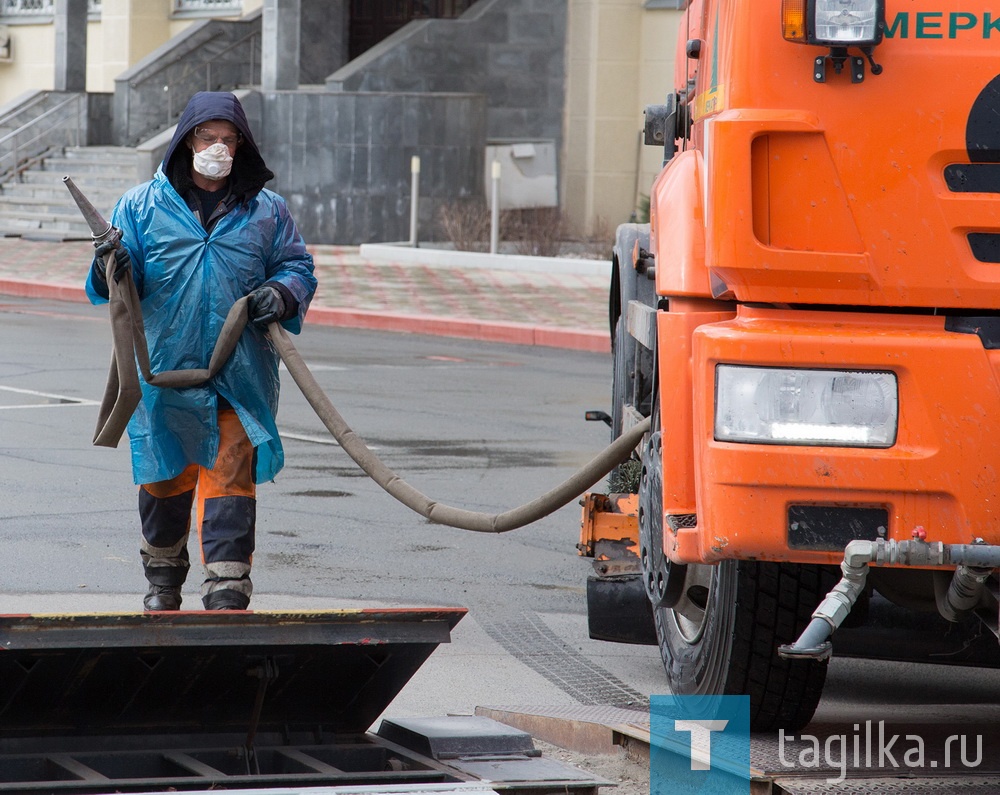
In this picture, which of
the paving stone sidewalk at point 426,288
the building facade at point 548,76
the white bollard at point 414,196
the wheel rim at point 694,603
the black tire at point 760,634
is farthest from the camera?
the building facade at point 548,76

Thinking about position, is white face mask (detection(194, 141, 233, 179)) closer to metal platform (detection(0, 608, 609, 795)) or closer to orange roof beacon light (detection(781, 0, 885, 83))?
metal platform (detection(0, 608, 609, 795))

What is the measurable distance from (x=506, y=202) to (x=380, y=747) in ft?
73.2

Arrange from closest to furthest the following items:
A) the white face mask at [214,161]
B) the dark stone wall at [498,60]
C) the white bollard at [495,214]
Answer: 1. the white face mask at [214,161]
2. the white bollard at [495,214]
3. the dark stone wall at [498,60]

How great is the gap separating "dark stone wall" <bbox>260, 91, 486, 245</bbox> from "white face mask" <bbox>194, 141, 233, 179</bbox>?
64.1 ft

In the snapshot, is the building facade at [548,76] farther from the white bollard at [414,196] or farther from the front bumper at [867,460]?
the front bumper at [867,460]

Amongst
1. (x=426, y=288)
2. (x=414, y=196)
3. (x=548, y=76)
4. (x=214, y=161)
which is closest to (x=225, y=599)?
(x=214, y=161)

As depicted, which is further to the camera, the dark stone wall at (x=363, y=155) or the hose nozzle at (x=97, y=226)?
the dark stone wall at (x=363, y=155)

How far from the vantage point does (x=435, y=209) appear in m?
25.9

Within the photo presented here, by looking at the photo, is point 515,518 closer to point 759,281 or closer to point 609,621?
point 609,621

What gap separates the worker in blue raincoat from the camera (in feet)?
17.4

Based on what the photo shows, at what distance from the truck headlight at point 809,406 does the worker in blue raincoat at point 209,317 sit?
2.02 meters

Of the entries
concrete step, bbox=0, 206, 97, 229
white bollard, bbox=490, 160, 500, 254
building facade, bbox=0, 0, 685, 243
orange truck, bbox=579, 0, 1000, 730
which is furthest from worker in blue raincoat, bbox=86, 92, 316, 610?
concrete step, bbox=0, 206, 97, 229

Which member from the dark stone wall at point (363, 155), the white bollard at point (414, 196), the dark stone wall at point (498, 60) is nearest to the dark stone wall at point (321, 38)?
the dark stone wall at point (498, 60)

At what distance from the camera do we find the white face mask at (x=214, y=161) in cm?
536
